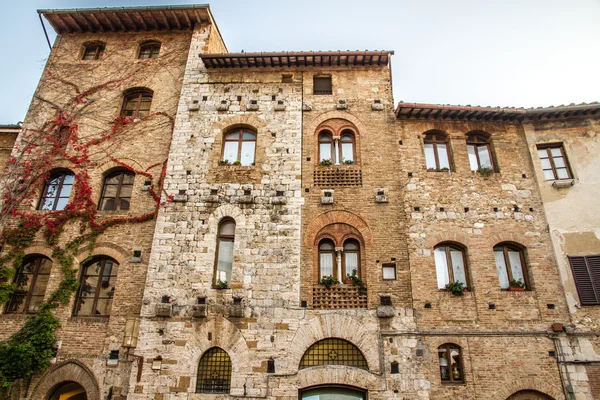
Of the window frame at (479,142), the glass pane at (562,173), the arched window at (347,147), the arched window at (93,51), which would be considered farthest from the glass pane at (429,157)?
the arched window at (93,51)

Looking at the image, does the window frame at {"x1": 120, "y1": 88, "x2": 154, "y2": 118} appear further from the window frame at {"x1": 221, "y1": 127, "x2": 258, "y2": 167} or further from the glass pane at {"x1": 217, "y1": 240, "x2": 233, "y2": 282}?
the glass pane at {"x1": 217, "y1": 240, "x2": 233, "y2": 282}

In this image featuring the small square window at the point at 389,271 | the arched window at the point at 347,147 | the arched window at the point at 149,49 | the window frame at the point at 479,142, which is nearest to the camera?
the small square window at the point at 389,271

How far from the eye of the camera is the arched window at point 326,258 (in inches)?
471

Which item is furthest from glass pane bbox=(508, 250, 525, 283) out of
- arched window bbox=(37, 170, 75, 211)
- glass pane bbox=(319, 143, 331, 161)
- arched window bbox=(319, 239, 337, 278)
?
arched window bbox=(37, 170, 75, 211)

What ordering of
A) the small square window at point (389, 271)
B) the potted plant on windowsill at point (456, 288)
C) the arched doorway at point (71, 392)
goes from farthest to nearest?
the small square window at point (389, 271) → the potted plant on windowsill at point (456, 288) → the arched doorway at point (71, 392)

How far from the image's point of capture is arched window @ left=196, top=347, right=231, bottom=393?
10.7 m

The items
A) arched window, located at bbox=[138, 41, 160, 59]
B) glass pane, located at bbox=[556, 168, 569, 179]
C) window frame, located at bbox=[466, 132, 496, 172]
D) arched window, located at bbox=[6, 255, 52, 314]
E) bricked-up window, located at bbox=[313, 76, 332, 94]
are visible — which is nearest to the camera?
arched window, located at bbox=[6, 255, 52, 314]

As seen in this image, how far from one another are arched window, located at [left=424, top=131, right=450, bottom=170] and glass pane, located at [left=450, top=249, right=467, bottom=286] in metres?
2.94

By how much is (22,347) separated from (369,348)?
9.48 metres

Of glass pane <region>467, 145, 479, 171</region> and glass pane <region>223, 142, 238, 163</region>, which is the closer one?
glass pane <region>467, 145, 479, 171</region>

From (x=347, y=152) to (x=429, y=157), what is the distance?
281 cm

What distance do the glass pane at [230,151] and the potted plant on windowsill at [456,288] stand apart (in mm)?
7999

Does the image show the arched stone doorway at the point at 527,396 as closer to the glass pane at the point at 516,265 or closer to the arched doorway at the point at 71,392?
the glass pane at the point at 516,265

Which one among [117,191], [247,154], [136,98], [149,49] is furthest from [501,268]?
[149,49]
